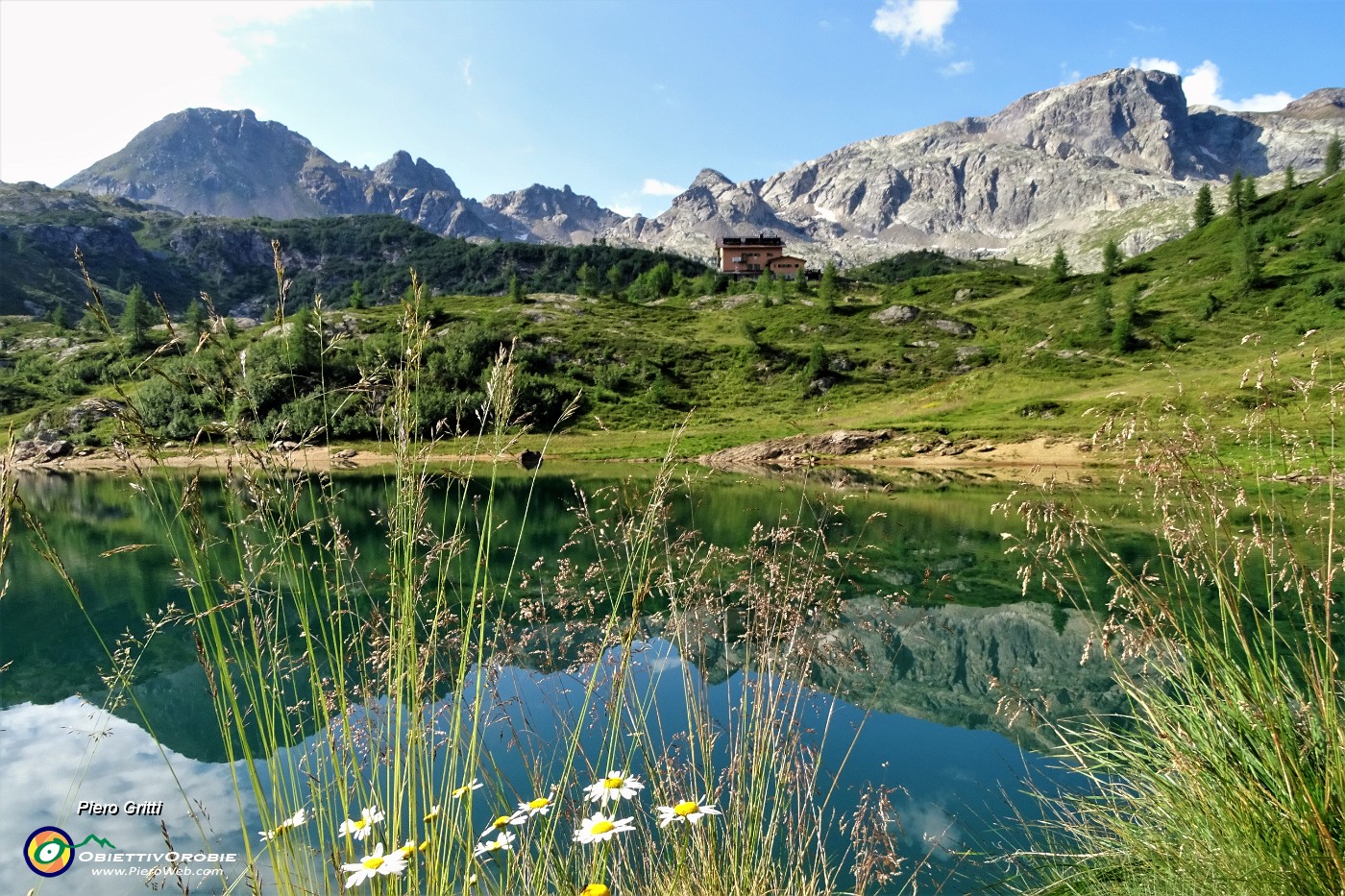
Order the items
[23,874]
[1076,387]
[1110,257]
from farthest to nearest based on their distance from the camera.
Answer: [1110,257]
[1076,387]
[23,874]

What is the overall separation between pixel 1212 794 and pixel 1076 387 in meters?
67.2

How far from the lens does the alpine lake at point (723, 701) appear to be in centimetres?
592

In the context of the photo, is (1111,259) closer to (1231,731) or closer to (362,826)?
(1231,731)

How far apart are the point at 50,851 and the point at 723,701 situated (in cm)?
621

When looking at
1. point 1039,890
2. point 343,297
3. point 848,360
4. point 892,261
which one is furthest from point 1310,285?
point 343,297

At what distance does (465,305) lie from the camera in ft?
341

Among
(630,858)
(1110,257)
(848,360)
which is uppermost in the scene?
(1110,257)

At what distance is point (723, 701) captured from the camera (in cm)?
835

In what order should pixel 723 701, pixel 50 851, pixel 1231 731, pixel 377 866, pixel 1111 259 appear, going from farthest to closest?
1. pixel 1111 259
2. pixel 723 701
3. pixel 50 851
4. pixel 1231 731
5. pixel 377 866

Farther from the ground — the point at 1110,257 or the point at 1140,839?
the point at 1110,257

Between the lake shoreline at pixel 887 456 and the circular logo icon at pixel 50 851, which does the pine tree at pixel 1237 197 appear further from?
the circular logo icon at pixel 50 851

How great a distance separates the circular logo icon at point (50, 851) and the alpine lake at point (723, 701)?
45 centimetres

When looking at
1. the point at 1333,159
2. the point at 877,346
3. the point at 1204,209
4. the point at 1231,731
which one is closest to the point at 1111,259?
the point at 1204,209

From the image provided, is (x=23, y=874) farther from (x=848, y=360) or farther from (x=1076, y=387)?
(x=848, y=360)
